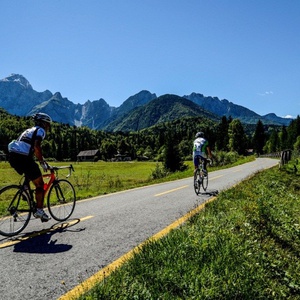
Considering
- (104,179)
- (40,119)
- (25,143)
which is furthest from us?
(104,179)

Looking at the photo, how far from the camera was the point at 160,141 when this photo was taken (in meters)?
179

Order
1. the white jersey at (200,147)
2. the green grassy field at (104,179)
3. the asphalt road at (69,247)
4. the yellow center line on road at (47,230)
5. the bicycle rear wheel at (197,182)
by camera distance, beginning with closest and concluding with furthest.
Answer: the asphalt road at (69,247)
the yellow center line on road at (47,230)
the bicycle rear wheel at (197,182)
the white jersey at (200,147)
the green grassy field at (104,179)

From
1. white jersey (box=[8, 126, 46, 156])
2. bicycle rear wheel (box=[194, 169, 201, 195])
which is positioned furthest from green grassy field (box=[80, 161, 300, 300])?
bicycle rear wheel (box=[194, 169, 201, 195])

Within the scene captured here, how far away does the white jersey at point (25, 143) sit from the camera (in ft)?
18.9

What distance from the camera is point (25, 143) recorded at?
19.1 ft

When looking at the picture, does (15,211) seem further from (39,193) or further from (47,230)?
(47,230)

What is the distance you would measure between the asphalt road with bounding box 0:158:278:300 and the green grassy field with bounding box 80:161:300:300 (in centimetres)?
69

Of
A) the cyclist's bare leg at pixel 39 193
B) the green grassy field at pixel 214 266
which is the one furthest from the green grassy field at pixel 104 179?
the green grassy field at pixel 214 266

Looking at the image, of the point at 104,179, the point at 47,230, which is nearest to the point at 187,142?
the point at 104,179

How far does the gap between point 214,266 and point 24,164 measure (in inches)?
168

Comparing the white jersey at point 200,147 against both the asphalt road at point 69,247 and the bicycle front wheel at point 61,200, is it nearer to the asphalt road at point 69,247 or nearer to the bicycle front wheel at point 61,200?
the asphalt road at point 69,247

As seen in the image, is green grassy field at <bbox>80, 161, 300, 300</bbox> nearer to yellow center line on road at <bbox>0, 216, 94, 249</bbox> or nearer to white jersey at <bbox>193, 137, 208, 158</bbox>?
yellow center line on road at <bbox>0, 216, 94, 249</bbox>

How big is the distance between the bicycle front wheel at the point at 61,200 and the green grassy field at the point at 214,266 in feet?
10.9

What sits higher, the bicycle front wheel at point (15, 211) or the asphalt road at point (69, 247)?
the bicycle front wheel at point (15, 211)
